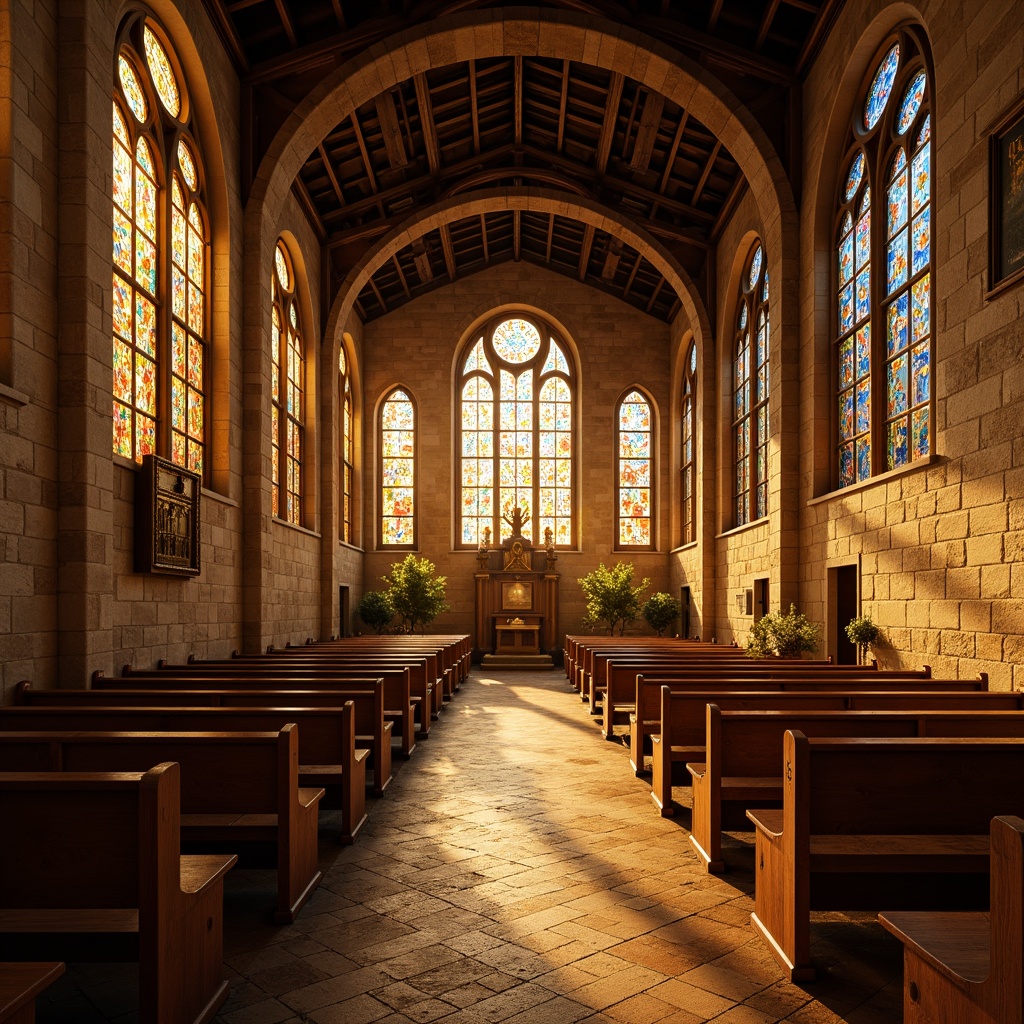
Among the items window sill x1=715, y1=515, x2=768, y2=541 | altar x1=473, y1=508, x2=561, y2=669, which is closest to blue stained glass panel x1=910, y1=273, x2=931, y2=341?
window sill x1=715, y1=515, x2=768, y2=541

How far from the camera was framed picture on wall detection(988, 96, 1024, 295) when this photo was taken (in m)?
5.93

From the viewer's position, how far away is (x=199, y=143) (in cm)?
954

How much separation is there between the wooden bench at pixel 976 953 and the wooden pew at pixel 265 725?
9.61ft

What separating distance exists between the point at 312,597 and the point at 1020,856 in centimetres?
1315

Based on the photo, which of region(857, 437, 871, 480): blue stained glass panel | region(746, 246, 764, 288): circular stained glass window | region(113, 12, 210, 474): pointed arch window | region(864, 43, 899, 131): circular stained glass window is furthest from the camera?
region(746, 246, 764, 288): circular stained glass window

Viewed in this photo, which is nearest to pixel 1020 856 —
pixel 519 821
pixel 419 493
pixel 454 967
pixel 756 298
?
pixel 454 967

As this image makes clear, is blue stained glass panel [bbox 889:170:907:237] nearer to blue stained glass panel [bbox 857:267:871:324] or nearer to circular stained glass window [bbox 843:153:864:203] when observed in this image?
blue stained glass panel [bbox 857:267:871:324]

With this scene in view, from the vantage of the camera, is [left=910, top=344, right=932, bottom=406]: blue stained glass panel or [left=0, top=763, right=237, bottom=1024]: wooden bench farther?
[left=910, top=344, right=932, bottom=406]: blue stained glass panel

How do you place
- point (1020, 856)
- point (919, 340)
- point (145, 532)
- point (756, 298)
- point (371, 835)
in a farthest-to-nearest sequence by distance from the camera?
point (756, 298) → point (919, 340) → point (145, 532) → point (371, 835) → point (1020, 856)

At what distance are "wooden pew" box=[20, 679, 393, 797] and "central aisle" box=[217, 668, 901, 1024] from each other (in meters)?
0.47

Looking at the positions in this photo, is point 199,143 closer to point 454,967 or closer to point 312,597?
point 312,597

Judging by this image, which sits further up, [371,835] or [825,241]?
[825,241]

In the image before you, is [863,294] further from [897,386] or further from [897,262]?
[897,386]

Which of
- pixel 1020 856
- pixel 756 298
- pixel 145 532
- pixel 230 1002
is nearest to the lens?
pixel 1020 856
